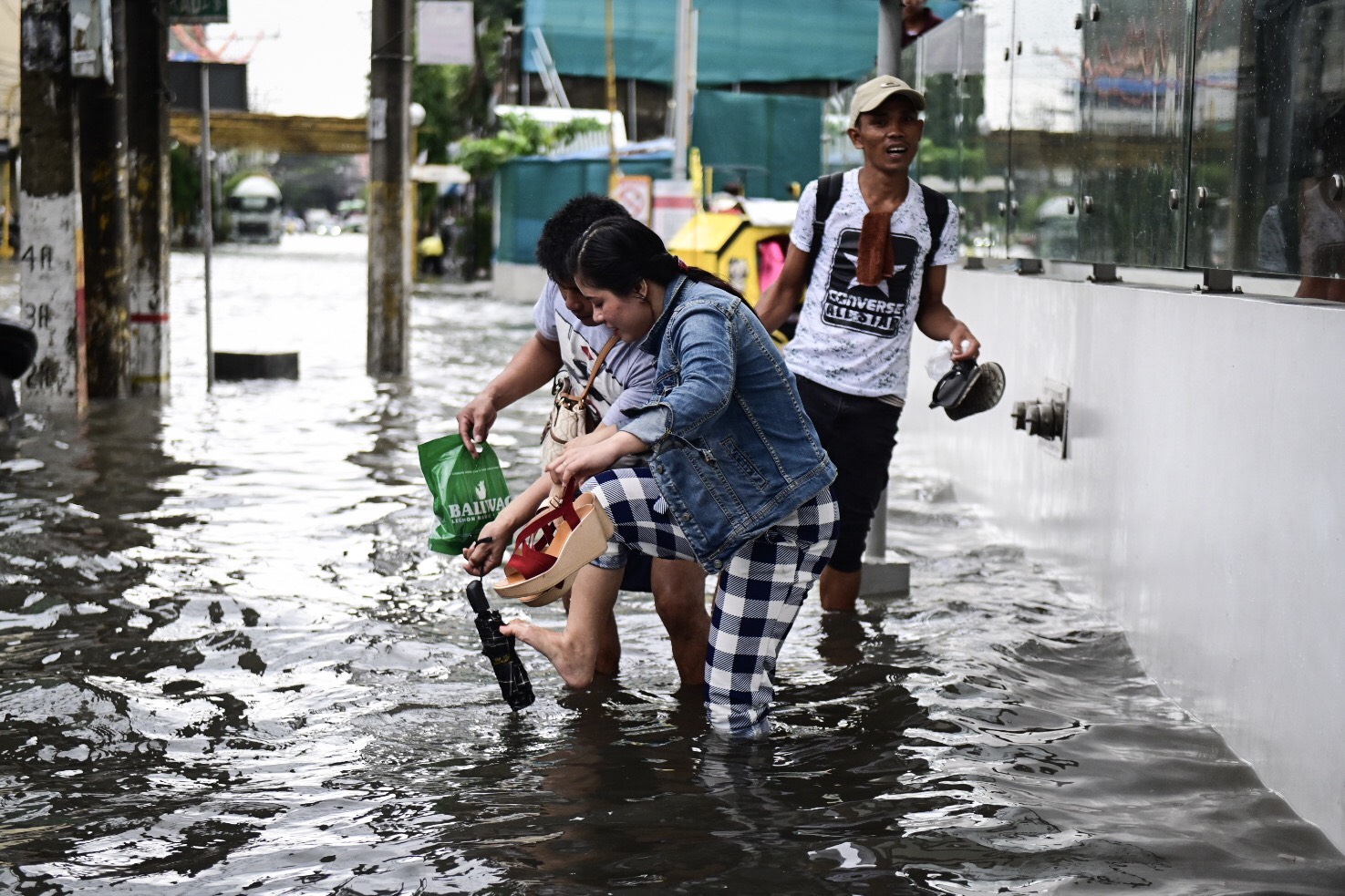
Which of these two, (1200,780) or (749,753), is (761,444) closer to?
(749,753)

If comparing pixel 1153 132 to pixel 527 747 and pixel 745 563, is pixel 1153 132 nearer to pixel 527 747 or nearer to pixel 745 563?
pixel 745 563

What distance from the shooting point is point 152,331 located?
14.1 metres

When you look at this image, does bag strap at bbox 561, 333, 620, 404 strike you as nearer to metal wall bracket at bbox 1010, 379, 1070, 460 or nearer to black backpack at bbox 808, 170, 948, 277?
black backpack at bbox 808, 170, 948, 277

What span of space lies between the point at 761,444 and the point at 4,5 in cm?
3612

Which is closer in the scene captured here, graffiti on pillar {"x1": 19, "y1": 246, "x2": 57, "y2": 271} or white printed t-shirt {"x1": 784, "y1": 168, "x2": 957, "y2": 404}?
white printed t-shirt {"x1": 784, "y1": 168, "x2": 957, "y2": 404}

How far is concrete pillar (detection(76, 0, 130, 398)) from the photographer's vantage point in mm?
13211

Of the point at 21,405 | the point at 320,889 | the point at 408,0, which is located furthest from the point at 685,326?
the point at 408,0

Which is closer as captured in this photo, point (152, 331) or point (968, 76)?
point (968, 76)

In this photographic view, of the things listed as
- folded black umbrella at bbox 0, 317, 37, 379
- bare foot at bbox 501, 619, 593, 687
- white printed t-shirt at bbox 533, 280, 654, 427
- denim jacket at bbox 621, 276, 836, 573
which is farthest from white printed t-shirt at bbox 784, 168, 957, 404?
folded black umbrella at bbox 0, 317, 37, 379

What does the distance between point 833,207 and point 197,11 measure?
10669 millimetres

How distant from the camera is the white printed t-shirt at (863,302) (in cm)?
604

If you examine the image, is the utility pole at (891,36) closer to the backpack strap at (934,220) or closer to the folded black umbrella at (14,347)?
the backpack strap at (934,220)

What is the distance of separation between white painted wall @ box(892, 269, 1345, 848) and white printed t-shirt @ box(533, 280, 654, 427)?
1.74m

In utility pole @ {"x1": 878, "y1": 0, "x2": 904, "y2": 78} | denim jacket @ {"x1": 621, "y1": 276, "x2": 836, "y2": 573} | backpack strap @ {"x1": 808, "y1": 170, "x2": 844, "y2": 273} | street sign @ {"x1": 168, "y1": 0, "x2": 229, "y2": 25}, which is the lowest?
denim jacket @ {"x1": 621, "y1": 276, "x2": 836, "y2": 573}
